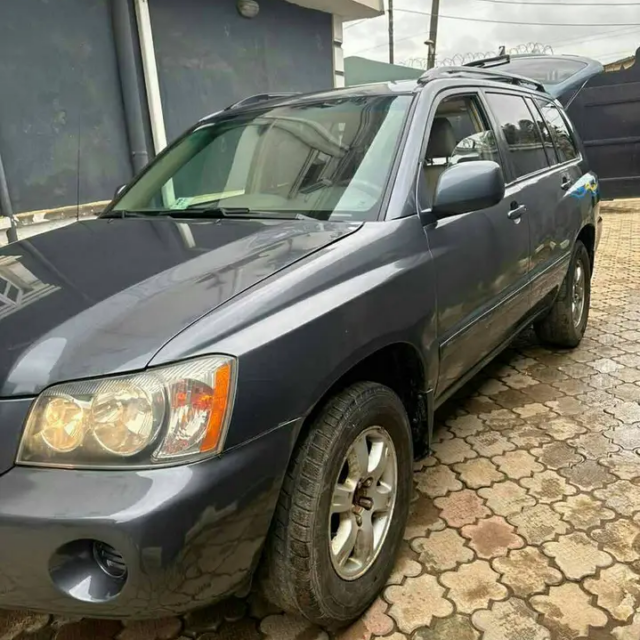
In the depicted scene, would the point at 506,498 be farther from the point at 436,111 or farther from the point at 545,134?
the point at 545,134

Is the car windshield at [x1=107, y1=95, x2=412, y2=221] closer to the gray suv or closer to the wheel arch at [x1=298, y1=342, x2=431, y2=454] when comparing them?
the gray suv

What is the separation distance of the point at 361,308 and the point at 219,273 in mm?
448

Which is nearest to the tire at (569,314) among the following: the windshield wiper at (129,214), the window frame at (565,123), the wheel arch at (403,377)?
the window frame at (565,123)

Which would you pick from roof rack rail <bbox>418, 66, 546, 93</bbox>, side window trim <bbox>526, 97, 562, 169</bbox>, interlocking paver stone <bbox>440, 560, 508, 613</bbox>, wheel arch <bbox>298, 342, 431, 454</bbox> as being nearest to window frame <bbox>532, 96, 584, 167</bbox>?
side window trim <bbox>526, 97, 562, 169</bbox>

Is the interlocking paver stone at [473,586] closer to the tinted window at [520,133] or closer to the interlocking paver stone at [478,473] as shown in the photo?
Answer: the interlocking paver stone at [478,473]

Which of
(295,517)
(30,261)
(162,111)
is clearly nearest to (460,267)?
(295,517)

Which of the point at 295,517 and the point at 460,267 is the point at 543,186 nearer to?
the point at 460,267

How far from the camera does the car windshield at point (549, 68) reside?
10.6m

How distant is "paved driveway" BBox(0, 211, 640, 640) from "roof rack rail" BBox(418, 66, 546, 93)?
5.97ft

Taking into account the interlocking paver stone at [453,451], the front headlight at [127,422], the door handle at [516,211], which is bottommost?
the interlocking paver stone at [453,451]

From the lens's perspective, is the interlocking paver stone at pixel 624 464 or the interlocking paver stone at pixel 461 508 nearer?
the interlocking paver stone at pixel 461 508

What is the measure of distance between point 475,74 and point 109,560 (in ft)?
9.83

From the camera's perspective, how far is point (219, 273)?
186 centimetres

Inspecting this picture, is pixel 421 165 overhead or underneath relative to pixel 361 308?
overhead
